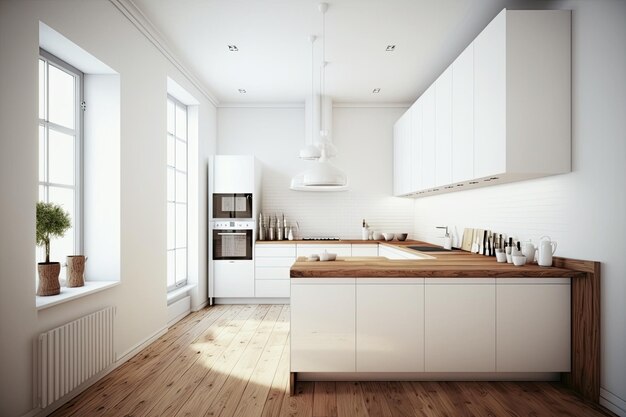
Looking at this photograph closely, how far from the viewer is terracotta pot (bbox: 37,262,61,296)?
8.34 ft

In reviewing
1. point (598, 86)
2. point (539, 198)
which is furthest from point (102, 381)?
point (598, 86)

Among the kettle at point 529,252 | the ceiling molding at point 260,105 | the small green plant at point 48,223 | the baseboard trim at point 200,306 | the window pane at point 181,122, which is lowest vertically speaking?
the baseboard trim at point 200,306

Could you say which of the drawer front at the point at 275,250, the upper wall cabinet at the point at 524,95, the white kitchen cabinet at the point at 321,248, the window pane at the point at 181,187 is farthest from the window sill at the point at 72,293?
the upper wall cabinet at the point at 524,95

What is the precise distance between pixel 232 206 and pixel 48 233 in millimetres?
2998

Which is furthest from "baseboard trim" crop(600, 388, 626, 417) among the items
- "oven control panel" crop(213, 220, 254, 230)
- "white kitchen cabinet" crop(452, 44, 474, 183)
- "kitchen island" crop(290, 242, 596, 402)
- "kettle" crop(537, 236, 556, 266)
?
"oven control panel" crop(213, 220, 254, 230)

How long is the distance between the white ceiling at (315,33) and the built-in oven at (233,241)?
6.38ft

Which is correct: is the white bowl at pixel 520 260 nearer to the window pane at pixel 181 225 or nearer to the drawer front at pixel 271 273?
the drawer front at pixel 271 273

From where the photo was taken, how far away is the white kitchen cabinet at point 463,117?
10.7 feet

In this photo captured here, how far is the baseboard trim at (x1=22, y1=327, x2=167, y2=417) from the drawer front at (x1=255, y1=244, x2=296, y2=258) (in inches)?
68.3

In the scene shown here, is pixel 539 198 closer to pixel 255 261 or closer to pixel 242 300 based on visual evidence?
pixel 255 261

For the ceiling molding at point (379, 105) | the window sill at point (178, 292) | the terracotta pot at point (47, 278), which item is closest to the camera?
the terracotta pot at point (47, 278)

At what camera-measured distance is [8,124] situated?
83.9 inches

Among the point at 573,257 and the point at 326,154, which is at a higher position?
the point at 326,154

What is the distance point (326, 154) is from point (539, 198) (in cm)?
176
